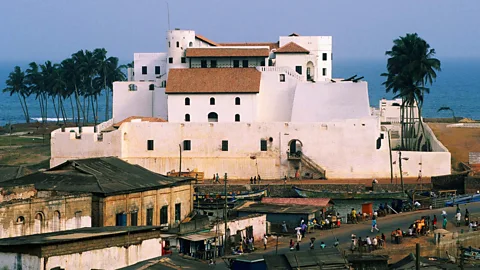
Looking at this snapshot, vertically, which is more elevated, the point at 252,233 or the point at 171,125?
the point at 171,125

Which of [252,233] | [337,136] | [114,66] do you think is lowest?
[252,233]

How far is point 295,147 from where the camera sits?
8088 cm

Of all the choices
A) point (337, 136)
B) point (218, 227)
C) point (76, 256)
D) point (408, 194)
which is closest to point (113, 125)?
point (337, 136)

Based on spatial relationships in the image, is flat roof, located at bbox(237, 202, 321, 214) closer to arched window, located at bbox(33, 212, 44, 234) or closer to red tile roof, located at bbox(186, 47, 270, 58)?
arched window, located at bbox(33, 212, 44, 234)

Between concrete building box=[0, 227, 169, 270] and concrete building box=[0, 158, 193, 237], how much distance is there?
4.15 metres

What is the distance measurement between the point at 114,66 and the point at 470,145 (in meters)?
36.3

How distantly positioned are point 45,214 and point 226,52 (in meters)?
35.7

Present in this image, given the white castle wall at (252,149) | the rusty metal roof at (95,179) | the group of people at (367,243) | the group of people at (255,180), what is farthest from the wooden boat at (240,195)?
the group of people at (367,243)

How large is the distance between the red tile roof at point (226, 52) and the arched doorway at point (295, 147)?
30.7 feet

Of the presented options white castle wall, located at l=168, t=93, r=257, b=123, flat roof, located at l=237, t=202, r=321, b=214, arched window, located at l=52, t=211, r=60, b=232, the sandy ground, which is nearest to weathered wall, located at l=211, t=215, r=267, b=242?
flat roof, located at l=237, t=202, r=321, b=214

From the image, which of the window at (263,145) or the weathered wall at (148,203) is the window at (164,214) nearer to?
the weathered wall at (148,203)

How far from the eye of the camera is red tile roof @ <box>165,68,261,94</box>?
83438 mm

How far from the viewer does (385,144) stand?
8262 cm

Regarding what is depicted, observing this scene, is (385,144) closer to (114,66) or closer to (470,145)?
(470,145)
